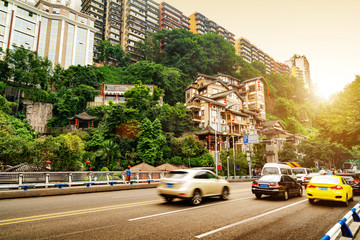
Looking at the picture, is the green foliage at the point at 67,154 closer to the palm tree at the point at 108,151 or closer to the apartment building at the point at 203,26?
the palm tree at the point at 108,151

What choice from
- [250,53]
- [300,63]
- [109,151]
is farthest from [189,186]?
[300,63]

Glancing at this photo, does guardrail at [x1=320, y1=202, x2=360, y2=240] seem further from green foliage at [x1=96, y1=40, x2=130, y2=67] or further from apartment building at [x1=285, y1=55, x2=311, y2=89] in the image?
apartment building at [x1=285, y1=55, x2=311, y2=89]

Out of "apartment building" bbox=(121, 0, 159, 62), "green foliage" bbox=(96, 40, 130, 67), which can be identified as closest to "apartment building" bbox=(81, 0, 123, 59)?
"apartment building" bbox=(121, 0, 159, 62)

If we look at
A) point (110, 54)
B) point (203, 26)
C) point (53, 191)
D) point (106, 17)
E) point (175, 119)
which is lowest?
point (53, 191)

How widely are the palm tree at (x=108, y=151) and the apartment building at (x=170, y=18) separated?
88.1m

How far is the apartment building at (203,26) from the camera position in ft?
394

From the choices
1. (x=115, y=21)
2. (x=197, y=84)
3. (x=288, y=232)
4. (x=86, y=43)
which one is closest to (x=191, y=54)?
(x=197, y=84)

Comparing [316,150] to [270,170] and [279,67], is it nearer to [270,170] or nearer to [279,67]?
[270,170]

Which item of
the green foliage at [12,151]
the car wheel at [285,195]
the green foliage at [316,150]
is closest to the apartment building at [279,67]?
the green foliage at [316,150]

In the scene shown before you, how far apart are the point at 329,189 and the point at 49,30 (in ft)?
258

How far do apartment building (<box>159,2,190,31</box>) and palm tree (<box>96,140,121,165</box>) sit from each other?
8805 centimetres

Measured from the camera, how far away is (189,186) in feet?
32.4

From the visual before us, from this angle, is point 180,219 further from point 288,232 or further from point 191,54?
point 191,54

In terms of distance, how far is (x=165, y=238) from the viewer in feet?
17.5
